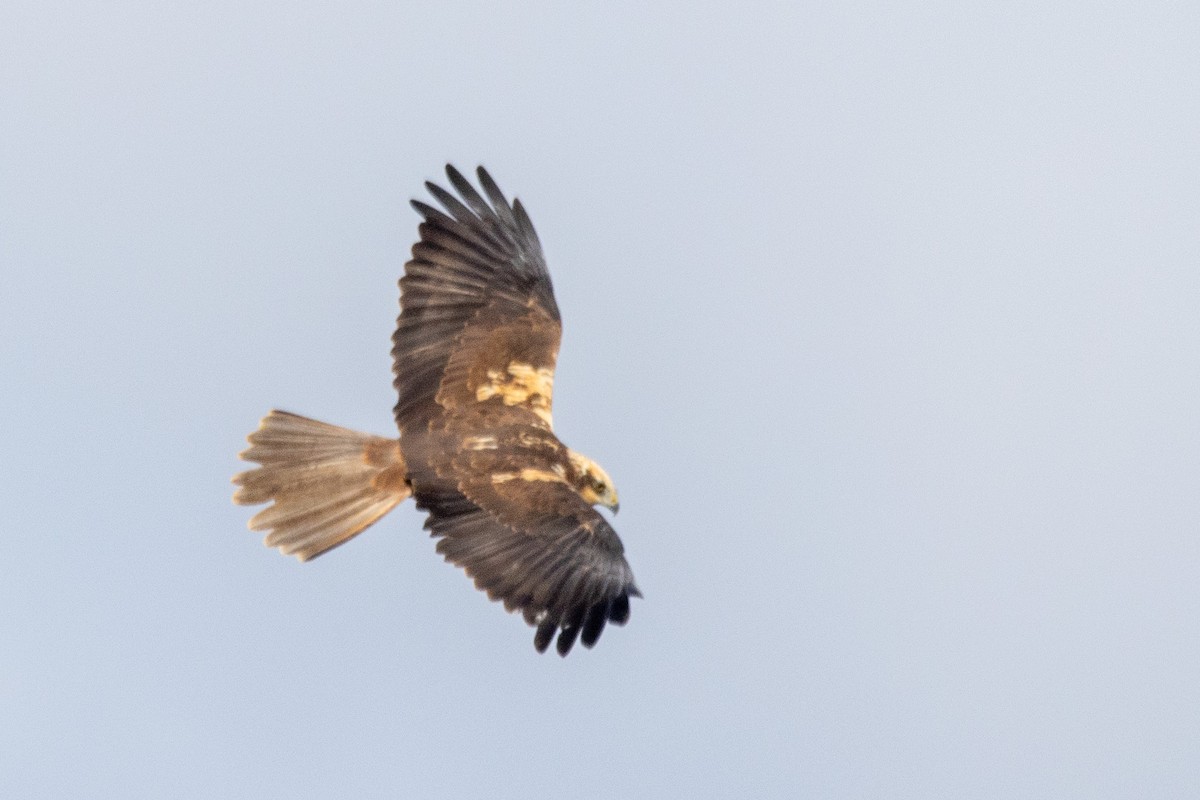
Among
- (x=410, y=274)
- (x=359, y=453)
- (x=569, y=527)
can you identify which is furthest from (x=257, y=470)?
(x=569, y=527)

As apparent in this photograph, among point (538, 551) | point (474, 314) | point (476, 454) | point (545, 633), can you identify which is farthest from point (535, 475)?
point (474, 314)

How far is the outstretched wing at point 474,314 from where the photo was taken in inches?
474

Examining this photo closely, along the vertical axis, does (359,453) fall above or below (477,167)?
below

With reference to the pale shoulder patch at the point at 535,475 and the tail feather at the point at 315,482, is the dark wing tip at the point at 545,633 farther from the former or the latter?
the tail feather at the point at 315,482

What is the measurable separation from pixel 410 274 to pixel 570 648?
2.86 metres

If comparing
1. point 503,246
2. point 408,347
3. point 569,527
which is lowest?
point 569,527

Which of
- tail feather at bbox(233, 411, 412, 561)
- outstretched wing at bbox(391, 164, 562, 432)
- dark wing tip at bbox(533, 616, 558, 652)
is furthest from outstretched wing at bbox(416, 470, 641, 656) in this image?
outstretched wing at bbox(391, 164, 562, 432)

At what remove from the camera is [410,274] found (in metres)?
12.3

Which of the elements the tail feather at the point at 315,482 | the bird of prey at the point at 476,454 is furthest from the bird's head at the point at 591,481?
the tail feather at the point at 315,482

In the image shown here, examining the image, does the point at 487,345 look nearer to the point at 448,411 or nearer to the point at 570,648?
the point at 448,411

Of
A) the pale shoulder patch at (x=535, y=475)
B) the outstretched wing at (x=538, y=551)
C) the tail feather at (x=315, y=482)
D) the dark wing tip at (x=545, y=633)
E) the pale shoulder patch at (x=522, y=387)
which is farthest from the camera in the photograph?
the pale shoulder patch at (x=522, y=387)

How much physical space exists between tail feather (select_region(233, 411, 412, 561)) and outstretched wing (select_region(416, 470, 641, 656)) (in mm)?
682

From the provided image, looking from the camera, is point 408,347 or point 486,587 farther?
point 408,347

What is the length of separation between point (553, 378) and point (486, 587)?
6.71 ft
